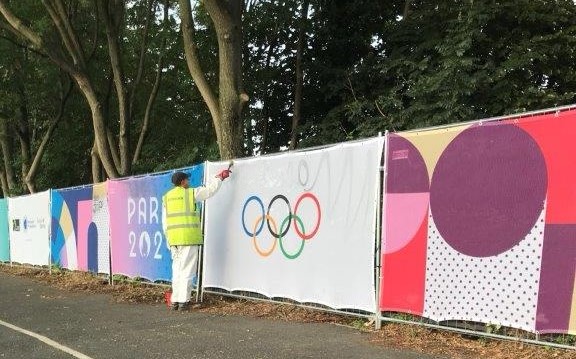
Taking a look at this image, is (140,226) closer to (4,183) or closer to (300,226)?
(300,226)

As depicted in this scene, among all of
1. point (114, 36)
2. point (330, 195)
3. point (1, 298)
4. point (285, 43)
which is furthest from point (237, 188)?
point (285, 43)

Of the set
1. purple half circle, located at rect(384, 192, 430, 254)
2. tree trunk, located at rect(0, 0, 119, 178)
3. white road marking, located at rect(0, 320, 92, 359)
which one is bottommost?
white road marking, located at rect(0, 320, 92, 359)

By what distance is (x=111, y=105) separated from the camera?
21516 millimetres

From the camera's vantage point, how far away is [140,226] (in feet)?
33.4

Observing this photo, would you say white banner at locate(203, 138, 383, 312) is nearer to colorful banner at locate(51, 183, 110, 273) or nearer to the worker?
the worker

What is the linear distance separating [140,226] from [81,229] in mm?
2880

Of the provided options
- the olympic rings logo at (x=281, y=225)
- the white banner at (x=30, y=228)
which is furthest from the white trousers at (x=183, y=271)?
the white banner at (x=30, y=228)

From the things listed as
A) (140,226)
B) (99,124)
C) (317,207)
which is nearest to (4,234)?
(99,124)

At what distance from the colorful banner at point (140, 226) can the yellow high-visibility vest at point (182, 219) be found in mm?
698

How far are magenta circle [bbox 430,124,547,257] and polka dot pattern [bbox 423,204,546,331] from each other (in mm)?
85

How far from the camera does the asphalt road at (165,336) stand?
5664 millimetres

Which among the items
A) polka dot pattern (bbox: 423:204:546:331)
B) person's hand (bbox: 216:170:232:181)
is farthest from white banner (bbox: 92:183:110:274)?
polka dot pattern (bbox: 423:204:546:331)

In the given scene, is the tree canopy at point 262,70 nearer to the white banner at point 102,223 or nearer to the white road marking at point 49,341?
the white banner at point 102,223

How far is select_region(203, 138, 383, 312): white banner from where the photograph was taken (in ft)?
21.1
